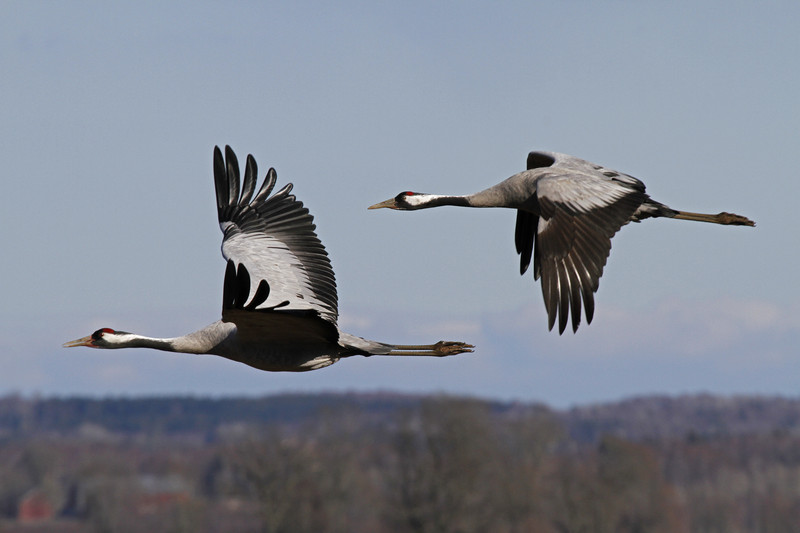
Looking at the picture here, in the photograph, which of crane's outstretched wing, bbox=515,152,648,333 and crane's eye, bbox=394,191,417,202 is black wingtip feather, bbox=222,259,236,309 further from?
crane's eye, bbox=394,191,417,202

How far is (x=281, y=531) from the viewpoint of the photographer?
53.7 metres

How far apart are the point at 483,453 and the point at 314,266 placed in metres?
41.1

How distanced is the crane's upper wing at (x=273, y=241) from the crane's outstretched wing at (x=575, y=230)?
2.12 metres

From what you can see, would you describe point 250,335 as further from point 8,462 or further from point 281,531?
point 8,462

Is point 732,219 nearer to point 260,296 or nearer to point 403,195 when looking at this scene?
→ point 403,195

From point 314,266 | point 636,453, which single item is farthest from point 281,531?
point 314,266

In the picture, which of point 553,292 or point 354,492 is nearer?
point 553,292

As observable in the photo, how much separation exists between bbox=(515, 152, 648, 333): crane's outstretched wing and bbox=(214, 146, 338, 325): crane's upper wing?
6.97 ft

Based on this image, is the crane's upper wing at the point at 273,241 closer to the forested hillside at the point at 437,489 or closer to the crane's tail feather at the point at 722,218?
the crane's tail feather at the point at 722,218

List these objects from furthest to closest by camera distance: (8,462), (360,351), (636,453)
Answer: (8,462) → (636,453) → (360,351)

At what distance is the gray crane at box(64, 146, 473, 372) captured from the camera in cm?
1101

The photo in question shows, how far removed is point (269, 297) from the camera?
12609 mm

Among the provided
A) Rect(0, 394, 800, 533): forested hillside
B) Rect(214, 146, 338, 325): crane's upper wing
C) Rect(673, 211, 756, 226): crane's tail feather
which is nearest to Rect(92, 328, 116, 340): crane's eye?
Rect(214, 146, 338, 325): crane's upper wing

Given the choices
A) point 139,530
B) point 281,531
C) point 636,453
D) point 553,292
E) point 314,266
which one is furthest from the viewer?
point 139,530
